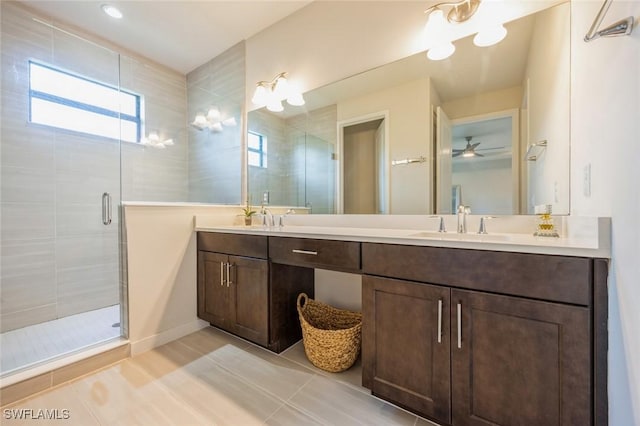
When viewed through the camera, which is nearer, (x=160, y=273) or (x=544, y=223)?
(x=544, y=223)

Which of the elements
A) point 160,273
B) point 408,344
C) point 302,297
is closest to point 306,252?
point 302,297

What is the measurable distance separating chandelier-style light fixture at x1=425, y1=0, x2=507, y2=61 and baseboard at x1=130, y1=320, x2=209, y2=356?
2.55 m

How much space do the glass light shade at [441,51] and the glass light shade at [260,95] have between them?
1465 mm

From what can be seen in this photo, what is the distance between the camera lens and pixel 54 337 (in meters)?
1.88

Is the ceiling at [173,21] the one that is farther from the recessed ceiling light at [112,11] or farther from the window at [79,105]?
the window at [79,105]

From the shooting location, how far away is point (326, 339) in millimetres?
1520

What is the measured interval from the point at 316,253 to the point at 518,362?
3.03 feet

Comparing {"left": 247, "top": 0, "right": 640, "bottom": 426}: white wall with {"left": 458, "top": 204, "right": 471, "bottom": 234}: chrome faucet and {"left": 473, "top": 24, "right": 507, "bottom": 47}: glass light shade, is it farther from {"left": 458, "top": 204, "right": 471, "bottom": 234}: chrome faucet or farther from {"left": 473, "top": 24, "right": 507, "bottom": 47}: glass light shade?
{"left": 458, "top": 204, "right": 471, "bottom": 234}: chrome faucet

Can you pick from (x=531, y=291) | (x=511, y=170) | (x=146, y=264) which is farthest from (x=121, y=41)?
(x=531, y=291)

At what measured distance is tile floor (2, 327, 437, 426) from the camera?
120 centimetres

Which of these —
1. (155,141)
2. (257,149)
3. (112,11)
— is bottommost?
(257,149)

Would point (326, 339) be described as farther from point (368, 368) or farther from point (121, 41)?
point (121, 41)

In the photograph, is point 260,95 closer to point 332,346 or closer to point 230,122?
point 230,122

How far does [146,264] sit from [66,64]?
202 centimetres
